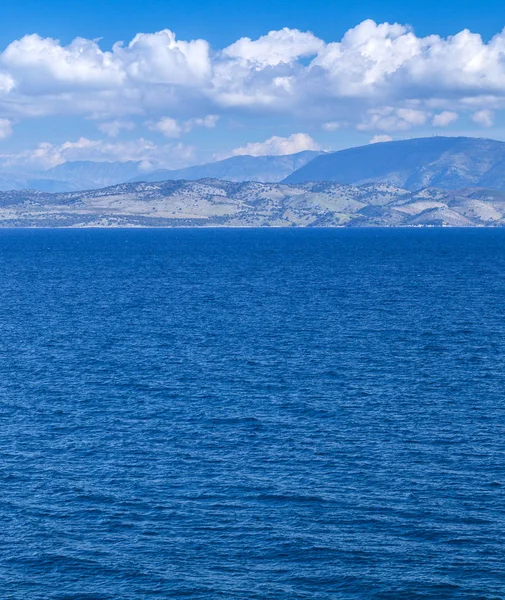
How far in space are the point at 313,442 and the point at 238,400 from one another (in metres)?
15.1

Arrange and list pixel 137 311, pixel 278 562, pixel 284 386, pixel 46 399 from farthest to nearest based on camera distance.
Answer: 1. pixel 137 311
2. pixel 284 386
3. pixel 46 399
4. pixel 278 562

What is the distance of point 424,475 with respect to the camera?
6081cm

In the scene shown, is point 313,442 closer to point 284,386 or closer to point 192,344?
point 284,386

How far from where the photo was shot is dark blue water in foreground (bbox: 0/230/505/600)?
1847 inches

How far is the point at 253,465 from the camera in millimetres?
62969

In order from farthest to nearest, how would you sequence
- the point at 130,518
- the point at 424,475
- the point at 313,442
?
the point at 313,442 < the point at 424,475 < the point at 130,518

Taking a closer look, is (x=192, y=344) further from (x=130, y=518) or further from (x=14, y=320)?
(x=130, y=518)

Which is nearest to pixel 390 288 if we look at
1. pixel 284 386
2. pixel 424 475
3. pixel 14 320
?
pixel 14 320

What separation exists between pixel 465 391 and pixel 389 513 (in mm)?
32855

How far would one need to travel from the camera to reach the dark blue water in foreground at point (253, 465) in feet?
154

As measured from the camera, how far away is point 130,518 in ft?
176

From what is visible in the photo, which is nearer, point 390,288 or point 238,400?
point 238,400

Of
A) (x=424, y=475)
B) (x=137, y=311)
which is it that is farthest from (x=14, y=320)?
(x=424, y=475)

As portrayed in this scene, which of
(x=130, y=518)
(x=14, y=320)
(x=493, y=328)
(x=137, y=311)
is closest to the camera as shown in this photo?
(x=130, y=518)
